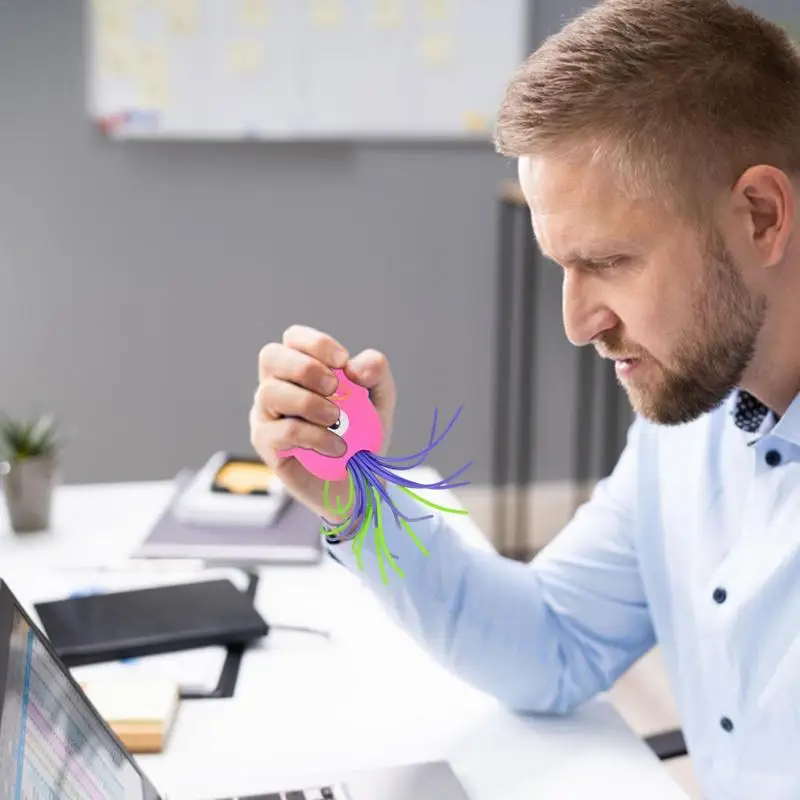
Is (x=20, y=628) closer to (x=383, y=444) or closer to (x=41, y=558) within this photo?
(x=383, y=444)

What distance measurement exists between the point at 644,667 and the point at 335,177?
1.42m

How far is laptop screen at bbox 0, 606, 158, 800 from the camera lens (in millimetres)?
618

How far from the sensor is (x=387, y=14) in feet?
8.86

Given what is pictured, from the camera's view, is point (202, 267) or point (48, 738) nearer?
point (48, 738)

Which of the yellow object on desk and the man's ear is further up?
the man's ear

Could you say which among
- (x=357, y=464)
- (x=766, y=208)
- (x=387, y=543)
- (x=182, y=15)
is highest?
(x=182, y=15)

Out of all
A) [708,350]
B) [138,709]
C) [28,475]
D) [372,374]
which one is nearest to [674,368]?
[708,350]

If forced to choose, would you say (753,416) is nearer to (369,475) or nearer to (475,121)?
(369,475)

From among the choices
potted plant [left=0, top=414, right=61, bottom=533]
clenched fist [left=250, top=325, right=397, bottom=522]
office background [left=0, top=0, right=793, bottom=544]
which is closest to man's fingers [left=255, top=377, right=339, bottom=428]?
clenched fist [left=250, top=325, right=397, bottom=522]

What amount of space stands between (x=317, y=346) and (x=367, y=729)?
0.35 meters

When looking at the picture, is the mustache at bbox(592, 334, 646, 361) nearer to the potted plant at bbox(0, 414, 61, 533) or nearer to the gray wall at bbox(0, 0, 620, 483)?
the potted plant at bbox(0, 414, 61, 533)

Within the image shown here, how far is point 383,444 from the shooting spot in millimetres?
1034

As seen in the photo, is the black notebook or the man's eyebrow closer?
the man's eyebrow

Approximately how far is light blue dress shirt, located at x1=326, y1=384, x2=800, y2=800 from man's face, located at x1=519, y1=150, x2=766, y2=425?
0.31ft
